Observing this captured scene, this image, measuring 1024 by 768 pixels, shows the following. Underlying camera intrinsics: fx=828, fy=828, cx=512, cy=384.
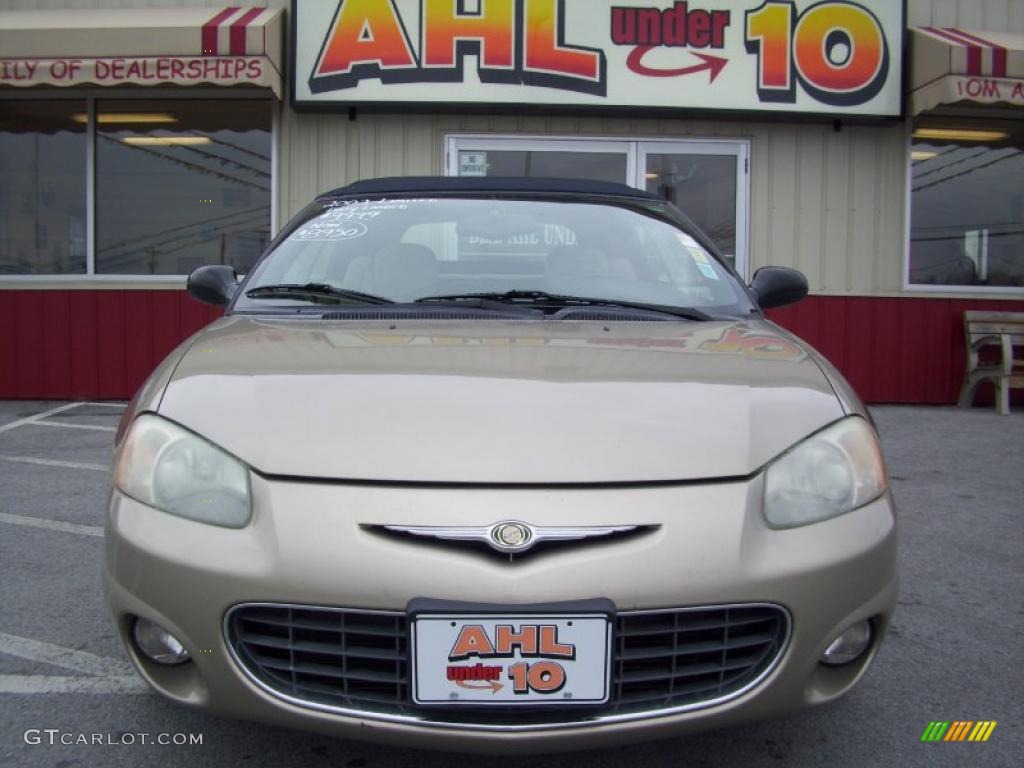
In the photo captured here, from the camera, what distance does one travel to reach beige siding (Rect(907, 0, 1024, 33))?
280 inches

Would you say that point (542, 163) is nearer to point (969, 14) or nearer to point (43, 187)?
point (969, 14)

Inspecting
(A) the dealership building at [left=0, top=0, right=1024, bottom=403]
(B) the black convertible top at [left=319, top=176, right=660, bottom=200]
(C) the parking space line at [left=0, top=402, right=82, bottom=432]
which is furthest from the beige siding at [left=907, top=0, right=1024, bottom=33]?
(C) the parking space line at [left=0, top=402, right=82, bottom=432]

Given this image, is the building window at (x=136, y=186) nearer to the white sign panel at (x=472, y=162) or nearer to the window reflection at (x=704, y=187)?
the white sign panel at (x=472, y=162)

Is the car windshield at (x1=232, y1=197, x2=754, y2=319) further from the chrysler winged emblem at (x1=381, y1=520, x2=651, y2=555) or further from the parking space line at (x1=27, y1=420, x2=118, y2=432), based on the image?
the parking space line at (x1=27, y1=420, x2=118, y2=432)

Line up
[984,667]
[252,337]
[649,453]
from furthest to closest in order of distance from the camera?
[984,667] → [252,337] → [649,453]

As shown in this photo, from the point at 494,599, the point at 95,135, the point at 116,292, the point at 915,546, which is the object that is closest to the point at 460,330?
the point at 494,599

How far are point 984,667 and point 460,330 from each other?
171 cm

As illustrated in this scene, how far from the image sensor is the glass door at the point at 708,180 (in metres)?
Answer: 7.12

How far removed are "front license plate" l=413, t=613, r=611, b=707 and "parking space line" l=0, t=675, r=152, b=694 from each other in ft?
3.63

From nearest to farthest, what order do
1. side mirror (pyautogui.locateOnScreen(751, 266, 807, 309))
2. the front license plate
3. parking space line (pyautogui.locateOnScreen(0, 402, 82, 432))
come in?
1. the front license plate
2. side mirror (pyautogui.locateOnScreen(751, 266, 807, 309))
3. parking space line (pyautogui.locateOnScreen(0, 402, 82, 432))

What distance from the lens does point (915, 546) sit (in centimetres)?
337

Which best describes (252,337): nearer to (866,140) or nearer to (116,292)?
(116,292)

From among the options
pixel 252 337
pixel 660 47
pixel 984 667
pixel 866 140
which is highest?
pixel 660 47

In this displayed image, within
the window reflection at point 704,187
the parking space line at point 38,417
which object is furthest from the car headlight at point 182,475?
the window reflection at point 704,187
